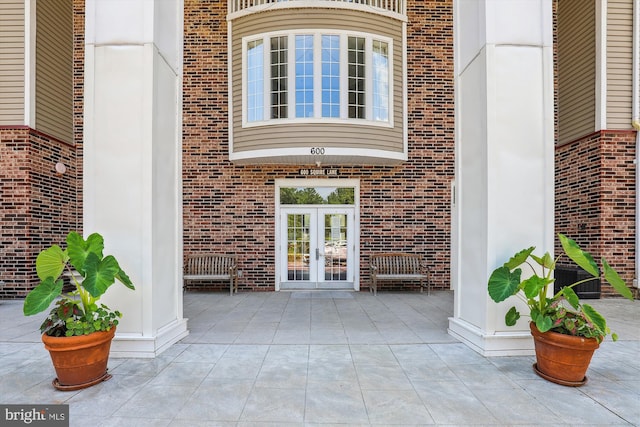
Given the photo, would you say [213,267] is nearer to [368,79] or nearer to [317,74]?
[317,74]

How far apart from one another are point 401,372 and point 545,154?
3055 millimetres

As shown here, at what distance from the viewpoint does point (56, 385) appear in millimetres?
3311

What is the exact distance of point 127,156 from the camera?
416 cm

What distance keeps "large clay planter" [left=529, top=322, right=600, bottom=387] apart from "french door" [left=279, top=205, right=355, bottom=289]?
574cm

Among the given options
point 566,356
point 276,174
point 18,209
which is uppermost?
point 276,174

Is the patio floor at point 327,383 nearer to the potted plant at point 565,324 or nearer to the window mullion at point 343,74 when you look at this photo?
the potted plant at point 565,324

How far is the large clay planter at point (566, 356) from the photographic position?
10.9ft

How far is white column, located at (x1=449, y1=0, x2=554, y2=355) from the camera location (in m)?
4.18

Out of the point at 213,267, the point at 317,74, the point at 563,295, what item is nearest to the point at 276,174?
the point at 317,74

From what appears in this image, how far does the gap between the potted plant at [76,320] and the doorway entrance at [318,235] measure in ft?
18.8

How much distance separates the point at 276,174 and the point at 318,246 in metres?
2.12

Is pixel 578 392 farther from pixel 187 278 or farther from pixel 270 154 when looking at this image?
pixel 187 278

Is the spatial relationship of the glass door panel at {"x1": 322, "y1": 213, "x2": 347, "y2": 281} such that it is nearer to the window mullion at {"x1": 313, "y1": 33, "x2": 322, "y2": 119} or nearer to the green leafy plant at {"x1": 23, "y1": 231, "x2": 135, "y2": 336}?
the window mullion at {"x1": 313, "y1": 33, "x2": 322, "y2": 119}

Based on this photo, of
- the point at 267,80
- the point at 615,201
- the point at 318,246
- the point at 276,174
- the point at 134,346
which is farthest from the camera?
the point at 318,246
